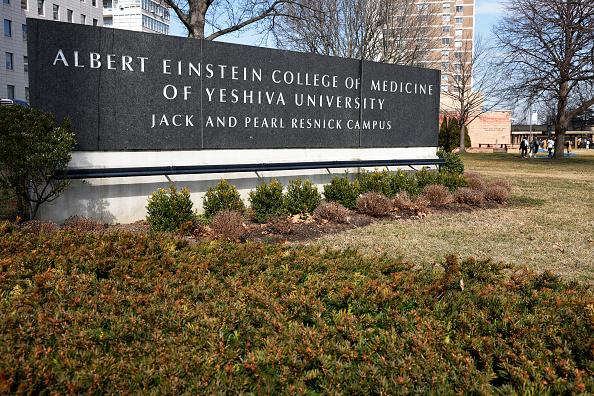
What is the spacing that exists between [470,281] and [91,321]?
270cm

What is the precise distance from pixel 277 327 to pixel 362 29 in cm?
2426

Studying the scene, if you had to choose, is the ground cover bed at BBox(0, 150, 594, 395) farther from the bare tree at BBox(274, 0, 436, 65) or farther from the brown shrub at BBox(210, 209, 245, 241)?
the bare tree at BBox(274, 0, 436, 65)

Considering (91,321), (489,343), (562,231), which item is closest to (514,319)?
(489,343)

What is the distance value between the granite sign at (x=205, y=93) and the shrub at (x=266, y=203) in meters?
1.19

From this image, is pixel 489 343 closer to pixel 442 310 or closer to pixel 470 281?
pixel 442 310

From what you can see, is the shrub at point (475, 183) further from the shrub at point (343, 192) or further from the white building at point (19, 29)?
the white building at point (19, 29)

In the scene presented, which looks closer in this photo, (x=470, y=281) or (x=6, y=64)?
(x=470, y=281)

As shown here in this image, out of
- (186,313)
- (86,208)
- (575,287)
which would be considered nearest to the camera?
(186,313)

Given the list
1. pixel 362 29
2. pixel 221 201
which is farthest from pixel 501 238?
pixel 362 29

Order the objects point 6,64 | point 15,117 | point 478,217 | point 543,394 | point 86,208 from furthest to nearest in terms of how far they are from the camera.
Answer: point 6,64
point 478,217
point 86,208
point 15,117
point 543,394

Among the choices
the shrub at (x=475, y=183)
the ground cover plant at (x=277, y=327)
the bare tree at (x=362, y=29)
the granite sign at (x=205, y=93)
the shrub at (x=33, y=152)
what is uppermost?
the bare tree at (x=362, y=29)

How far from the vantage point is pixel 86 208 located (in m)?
7.12

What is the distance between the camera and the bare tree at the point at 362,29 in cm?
2395

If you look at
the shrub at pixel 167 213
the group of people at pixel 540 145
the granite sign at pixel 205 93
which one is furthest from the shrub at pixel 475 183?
the group of people at pixel 540 145
